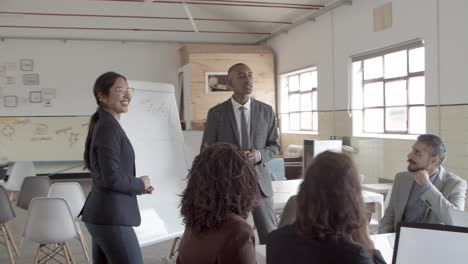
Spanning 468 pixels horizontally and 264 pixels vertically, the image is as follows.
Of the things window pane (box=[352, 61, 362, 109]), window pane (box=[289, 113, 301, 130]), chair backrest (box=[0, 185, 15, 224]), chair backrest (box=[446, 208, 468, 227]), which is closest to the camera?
chair backrest (box=[446, 208, 468, 227])

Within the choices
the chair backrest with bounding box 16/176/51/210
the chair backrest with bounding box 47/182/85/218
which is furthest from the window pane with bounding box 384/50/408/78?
the chair backrest with bounding box 16/176/51/210

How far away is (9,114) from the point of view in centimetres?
1066

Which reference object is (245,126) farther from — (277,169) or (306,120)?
(306,120)

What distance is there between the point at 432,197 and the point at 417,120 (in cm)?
403

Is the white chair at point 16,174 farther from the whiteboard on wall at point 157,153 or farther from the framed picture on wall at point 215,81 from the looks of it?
the framed picture on wall at point 215,81

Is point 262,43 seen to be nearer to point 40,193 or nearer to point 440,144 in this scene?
point 40,193

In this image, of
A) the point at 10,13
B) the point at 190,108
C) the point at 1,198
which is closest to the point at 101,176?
the point at 1,198

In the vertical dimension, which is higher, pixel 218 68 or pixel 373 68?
pixel 218 68

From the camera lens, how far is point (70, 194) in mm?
4387

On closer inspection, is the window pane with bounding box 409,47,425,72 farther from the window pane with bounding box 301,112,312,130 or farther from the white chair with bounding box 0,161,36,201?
the white chair with bounding box 0,161,36,201

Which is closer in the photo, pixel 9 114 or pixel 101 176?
pixel 101 176

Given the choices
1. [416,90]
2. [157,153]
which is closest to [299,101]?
[416,90]

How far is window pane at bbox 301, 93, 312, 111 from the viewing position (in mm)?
9320

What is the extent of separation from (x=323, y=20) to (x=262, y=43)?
3.34 meters
